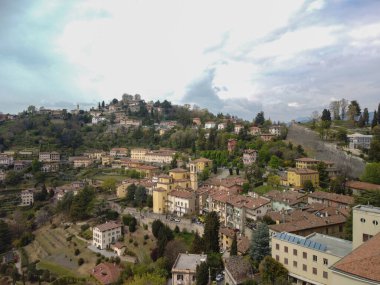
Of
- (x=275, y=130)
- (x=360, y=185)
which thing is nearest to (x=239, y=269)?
(x=360, y=185)

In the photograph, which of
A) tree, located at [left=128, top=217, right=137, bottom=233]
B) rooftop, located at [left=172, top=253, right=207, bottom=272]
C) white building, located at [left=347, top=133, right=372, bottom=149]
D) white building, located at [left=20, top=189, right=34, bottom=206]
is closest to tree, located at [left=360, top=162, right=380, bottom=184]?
white building, located at [left=347, top=133, right=372, bottom=149]

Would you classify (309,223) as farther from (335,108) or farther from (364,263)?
(335,108)

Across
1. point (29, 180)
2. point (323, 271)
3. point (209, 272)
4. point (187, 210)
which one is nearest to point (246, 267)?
point (209, 272)

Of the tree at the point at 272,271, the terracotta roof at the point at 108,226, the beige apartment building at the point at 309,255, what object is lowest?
Answer: the terracotta roof at the point at 108,226

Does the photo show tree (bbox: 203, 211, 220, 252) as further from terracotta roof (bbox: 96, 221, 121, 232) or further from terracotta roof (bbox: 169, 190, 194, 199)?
terracotta roof (bbox: 96, 221, 121, 232)

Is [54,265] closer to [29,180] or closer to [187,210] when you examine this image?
[187,210]

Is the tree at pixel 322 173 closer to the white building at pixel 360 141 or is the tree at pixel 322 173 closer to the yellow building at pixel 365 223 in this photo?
the white building at pixel 360 141

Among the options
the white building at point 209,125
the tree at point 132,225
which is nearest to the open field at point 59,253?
the tree at point 132,225

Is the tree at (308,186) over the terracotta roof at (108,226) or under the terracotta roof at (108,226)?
over
